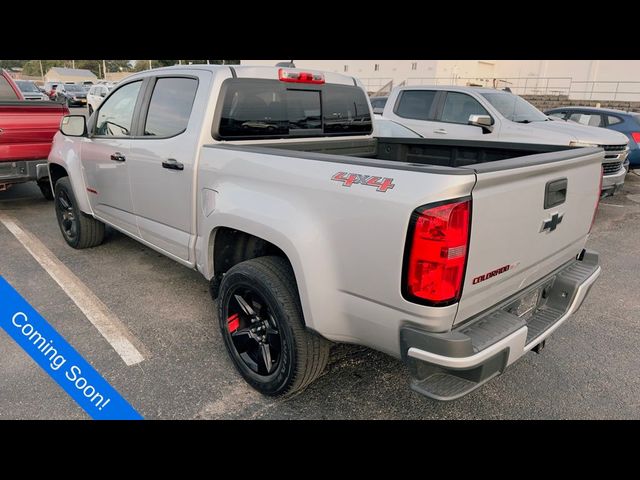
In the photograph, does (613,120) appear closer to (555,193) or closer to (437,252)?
(555,193)

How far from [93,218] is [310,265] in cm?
357

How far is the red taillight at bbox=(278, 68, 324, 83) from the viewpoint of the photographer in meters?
3.45

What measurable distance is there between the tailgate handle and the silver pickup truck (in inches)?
Answer: 0.5

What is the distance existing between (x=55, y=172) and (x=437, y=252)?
504 centimetres

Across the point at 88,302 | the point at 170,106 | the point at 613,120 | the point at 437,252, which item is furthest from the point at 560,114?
the point at 88,302

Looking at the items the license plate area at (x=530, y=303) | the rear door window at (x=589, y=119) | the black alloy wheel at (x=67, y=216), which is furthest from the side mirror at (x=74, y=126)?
the rear door window at (x=589, y=119)

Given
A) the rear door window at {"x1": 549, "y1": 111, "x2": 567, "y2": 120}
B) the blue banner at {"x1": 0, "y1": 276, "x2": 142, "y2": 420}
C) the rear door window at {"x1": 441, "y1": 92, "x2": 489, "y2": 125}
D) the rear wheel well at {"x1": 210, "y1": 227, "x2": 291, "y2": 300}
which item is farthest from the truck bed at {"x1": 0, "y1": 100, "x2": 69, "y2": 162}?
the rear door window at {"x1": 549, "y1": 111, "x2": 567, "y2": 120}

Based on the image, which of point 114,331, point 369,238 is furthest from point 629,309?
point 114,331

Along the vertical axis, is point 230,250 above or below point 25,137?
below

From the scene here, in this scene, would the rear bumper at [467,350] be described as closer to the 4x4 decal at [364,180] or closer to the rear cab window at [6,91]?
the 4x4 decal at [364,180]

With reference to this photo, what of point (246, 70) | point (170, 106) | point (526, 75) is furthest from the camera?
point (526, 75)

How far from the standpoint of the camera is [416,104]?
27.0 feet

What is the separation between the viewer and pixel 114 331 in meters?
3.48

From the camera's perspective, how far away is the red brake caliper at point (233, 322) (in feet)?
9.48
